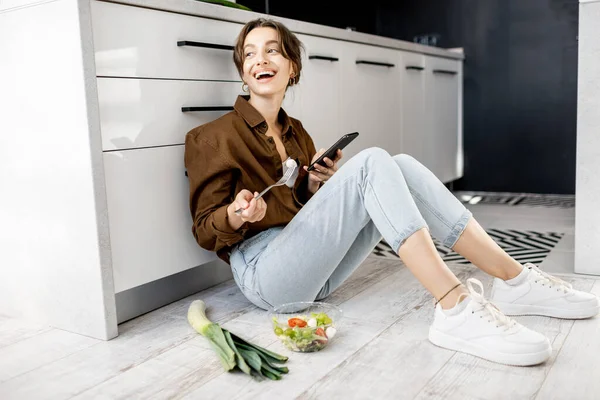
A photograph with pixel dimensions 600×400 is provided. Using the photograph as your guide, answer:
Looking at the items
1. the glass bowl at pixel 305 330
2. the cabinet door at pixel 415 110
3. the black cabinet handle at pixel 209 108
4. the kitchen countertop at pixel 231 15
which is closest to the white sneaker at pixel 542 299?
the glass bowl at pixel 305 330

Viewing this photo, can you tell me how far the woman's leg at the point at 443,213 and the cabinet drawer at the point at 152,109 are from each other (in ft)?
1.99

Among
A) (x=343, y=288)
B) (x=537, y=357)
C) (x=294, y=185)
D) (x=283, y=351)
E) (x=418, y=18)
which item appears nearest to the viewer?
(x=537, y=357)

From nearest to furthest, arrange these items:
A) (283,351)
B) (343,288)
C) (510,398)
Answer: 1. (510,398)
2. (283,351)
3. (343,288)

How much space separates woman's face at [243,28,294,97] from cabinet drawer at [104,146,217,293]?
0.29 m

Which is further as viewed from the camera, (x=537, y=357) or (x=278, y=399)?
(x=537, y=357)

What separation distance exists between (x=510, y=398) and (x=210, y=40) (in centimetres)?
125

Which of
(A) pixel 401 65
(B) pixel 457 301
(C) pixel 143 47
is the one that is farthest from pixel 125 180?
(A) pixel 401 65

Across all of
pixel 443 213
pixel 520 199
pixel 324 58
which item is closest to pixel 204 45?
pixel 324 58

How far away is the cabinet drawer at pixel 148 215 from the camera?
5.32 feet

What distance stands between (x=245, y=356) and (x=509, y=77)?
3053 millimetres

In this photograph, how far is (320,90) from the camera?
7.98 ft

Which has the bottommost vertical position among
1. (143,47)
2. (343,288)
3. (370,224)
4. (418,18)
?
(343,288)

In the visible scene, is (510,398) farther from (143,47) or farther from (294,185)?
(143,47)

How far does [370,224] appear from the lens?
164 cm
